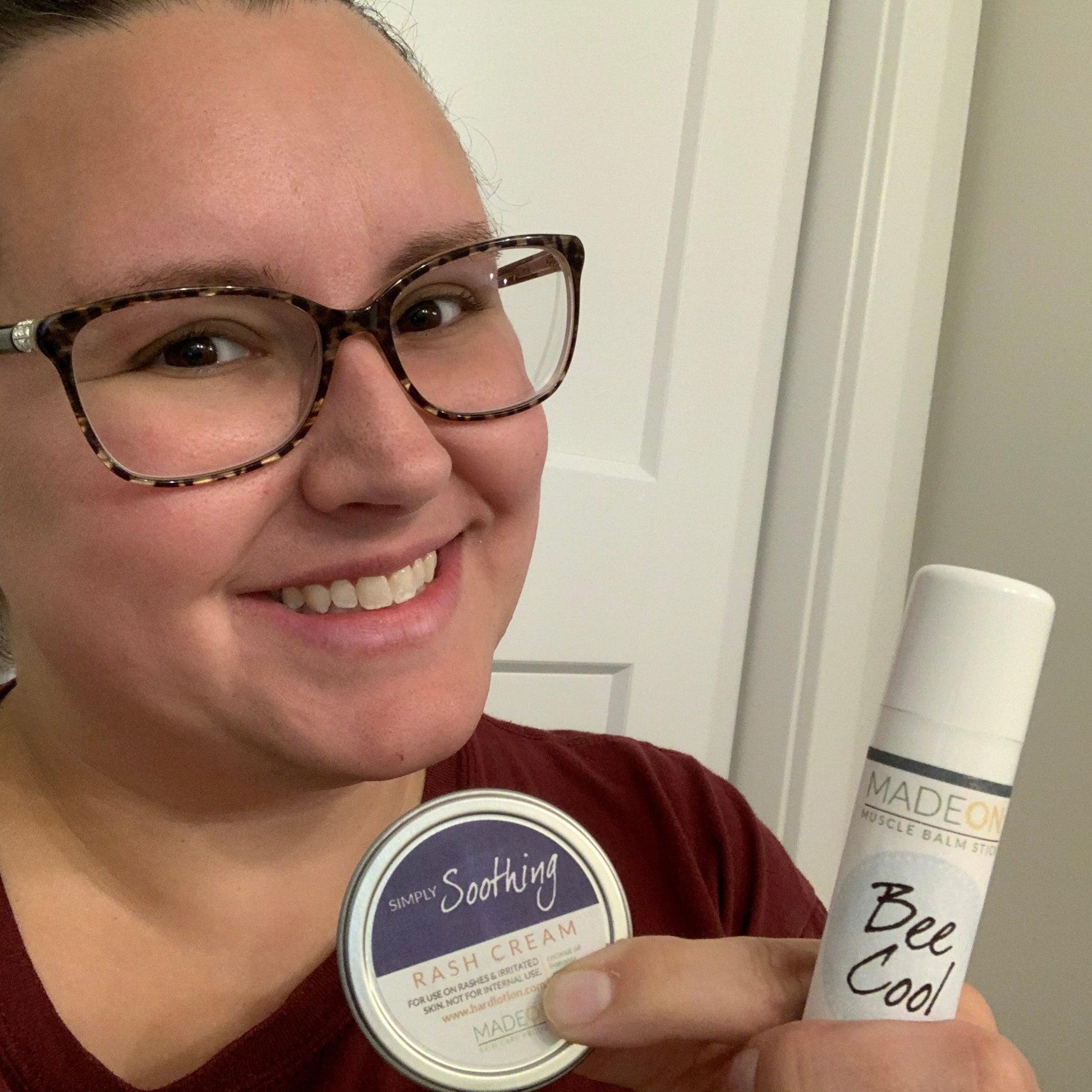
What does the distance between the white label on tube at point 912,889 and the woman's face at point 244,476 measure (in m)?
0.28

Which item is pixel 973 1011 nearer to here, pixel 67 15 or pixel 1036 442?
pixel 67 15

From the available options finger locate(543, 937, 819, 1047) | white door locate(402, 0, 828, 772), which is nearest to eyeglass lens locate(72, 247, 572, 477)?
finger locate(543, 937, 819, 1047)

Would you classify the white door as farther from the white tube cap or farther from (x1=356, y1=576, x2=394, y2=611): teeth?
the white tube cap

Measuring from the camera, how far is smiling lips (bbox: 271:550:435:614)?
0.56 meters

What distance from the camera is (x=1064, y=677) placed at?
1226 millimetres

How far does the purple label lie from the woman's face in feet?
0.25

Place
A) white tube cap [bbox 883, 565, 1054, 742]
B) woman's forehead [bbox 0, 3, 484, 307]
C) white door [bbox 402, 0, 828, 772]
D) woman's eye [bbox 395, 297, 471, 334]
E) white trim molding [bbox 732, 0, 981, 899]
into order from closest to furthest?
white tube cap [bbox 883, 565, 1054, 742]
woman's forehead [bbox 0, 3, 484, 307]
woman's eye [bbox 395, 297, 471, 334]
white door [bbox 402, 0, 828, 772]
white trim molding [bbox 732, 0, 981, 899]

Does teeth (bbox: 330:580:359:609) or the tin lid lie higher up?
teeth (bbox: 330:580:359:609)

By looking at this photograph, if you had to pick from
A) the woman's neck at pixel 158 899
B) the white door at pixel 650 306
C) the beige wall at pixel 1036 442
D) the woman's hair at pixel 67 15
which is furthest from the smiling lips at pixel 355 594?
the beige wall at pixel 1036 442

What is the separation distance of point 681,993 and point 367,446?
35cm

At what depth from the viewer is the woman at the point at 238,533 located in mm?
510

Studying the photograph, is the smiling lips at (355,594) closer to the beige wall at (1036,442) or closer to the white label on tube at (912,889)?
the white label on tube at (912,889)

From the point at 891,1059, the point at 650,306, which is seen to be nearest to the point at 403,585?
the point at 891,1059

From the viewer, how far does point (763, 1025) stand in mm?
458
